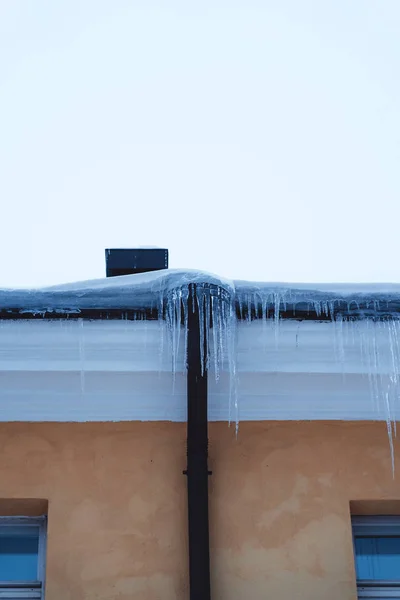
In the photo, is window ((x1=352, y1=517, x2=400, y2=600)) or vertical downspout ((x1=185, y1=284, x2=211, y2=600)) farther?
window ((x1=352, y1=517, x2=400, y2=600))

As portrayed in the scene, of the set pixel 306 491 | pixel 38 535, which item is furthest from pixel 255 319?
pixel 38 535

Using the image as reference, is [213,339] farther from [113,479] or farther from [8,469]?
[8,469]

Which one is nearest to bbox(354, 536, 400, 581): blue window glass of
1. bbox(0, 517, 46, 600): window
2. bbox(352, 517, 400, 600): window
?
bbox(352, 517, 400, 600): window

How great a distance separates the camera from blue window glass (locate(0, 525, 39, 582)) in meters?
3.96

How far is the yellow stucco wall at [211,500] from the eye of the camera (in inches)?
148

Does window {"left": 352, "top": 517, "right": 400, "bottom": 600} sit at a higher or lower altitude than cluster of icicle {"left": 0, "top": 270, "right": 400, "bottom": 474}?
lower

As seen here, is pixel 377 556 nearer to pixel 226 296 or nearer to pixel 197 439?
pixel 197 439

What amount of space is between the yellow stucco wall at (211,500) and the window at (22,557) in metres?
0.11

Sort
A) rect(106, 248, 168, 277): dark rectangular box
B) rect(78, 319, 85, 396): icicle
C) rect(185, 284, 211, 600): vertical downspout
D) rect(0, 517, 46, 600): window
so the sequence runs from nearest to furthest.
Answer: rect(185, 284, 211, 600): vertical downspout → rect(78, 319, 85, 396): icicle → rect(0, 517, 46, 600): window → rect(106, 248, 168, 277): dark rectangular box

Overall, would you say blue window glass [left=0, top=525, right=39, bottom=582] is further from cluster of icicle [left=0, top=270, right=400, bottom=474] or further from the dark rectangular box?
the dark rectangular box

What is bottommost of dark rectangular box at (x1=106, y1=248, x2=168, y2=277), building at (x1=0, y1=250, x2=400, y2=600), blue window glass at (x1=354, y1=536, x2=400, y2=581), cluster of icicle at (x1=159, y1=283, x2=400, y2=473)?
blue window glass at (x1=354, y1=536, x2=400, y2=581)

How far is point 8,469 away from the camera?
3.97 metres

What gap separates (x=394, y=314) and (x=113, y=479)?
143 centimetres

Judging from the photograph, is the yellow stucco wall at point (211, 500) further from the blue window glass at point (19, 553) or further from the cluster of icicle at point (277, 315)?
the cluster of icicle at point (277, 315)
